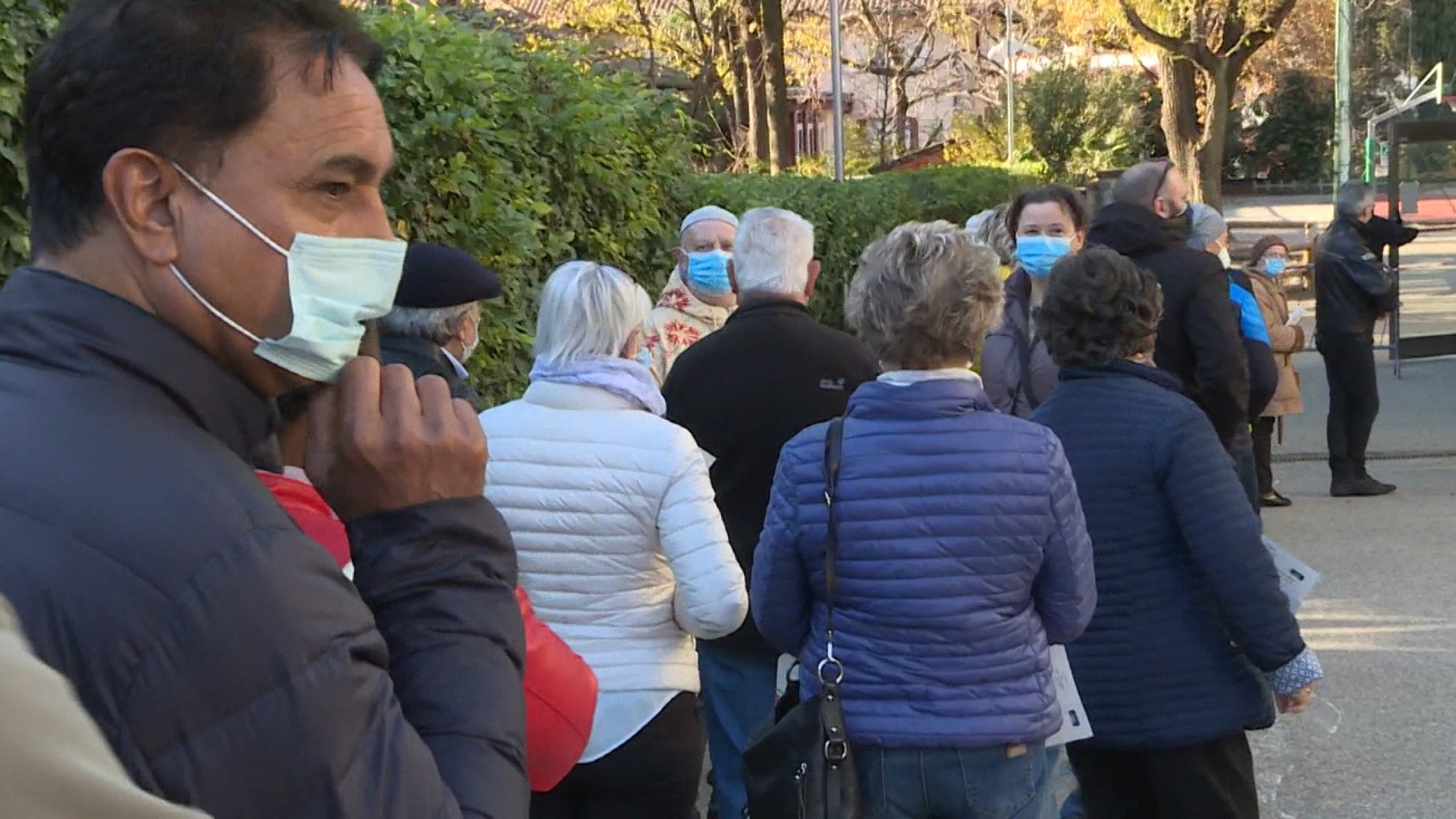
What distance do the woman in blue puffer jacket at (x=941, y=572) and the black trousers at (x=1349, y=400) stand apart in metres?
7.86

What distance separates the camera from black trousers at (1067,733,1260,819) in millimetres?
3693

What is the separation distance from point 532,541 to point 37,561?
2.52m

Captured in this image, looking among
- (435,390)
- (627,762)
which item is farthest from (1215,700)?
(435,390)

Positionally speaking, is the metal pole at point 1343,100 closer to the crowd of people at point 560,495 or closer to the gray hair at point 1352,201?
the gray hair at point 1352,201

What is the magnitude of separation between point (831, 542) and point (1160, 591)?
0.88 metres

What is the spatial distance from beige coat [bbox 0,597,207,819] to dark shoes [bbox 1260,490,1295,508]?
33.7 feet

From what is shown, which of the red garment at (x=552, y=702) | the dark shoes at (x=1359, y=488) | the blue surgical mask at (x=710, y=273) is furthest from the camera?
the dark shoes at (x=1359, y=488)

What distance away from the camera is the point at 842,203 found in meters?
12.5

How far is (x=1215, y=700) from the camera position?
3.69 metres

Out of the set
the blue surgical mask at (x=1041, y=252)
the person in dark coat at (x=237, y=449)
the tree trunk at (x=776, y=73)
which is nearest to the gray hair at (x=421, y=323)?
the person in dark coat at (x=237, y=449)

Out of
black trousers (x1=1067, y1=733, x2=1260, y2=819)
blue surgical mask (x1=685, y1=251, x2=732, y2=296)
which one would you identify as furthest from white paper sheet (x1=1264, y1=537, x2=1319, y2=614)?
blue surgical mask (x1=685, y1=251, x2=732, y2=296)

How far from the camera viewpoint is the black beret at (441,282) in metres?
3.85

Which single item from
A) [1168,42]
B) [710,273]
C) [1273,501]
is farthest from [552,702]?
[1168,42]

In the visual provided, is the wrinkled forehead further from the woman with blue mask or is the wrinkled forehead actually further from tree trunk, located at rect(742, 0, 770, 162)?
tree trunk, located at rect(742, 0, 770, 162)
